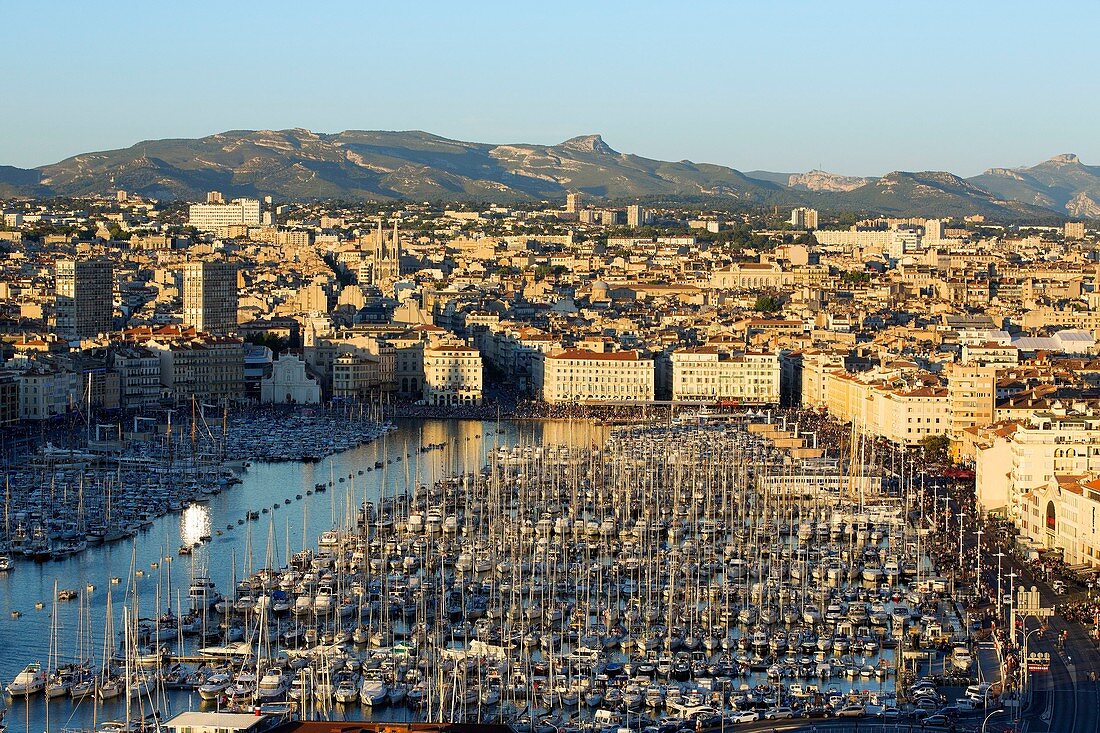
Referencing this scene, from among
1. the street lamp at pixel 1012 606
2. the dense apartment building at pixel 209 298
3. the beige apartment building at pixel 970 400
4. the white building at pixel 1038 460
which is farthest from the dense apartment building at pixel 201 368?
the street lamp at pixel 1012 606

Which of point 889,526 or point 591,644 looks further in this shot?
point 889,526

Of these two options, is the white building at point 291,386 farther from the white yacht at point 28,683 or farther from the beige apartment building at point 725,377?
the white yacht at point 28,683

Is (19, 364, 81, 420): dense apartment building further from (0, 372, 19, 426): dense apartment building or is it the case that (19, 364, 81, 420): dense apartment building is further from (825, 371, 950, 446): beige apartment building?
(825, 371, 950, 446): beige apartment building

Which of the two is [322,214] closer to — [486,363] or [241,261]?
[241,261]

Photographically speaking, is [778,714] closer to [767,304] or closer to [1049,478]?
[1049,478]

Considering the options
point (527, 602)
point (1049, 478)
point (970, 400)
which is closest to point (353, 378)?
point (970, 400)

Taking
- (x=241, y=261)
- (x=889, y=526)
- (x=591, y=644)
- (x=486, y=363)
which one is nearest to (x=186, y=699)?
(x=591, y=644)
